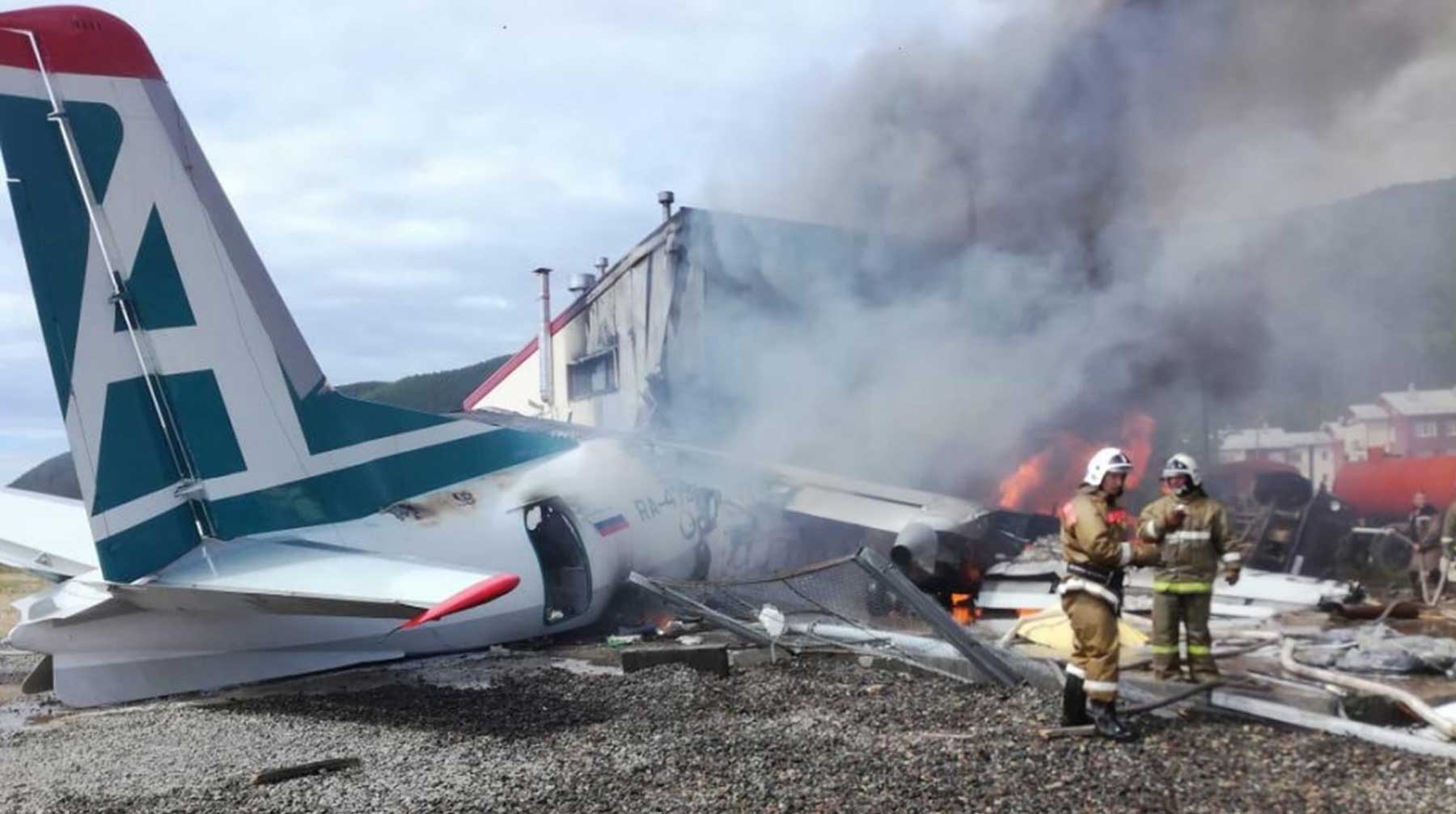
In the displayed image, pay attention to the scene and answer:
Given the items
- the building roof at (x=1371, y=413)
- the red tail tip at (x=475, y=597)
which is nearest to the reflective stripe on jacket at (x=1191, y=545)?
the red tail tip at (x=475, y=597)

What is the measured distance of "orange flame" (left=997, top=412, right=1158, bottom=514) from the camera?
16.8m

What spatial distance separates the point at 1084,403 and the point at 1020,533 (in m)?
6.15

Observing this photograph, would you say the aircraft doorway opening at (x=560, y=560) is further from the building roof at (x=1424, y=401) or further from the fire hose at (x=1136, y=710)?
the building roof at (x=1424, y=401)

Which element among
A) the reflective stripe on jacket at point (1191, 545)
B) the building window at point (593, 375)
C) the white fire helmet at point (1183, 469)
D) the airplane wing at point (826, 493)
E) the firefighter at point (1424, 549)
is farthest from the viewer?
the building window at point (593, 375)

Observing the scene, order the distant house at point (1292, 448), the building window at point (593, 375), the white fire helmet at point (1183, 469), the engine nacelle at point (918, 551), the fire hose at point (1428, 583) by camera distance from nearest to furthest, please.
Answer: the white fire helmet at point (1183, 469) → the engine nacelle at point (918, 551) → the fire hose at point (1428, 583) → the distant house at point (1292, 448) → the building window at point (593, 375)

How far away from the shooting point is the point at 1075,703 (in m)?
6.13

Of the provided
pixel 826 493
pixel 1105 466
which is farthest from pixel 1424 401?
pixel 1105 466

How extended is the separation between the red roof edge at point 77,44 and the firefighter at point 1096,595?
7.07m

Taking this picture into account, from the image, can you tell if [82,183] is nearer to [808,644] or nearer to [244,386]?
[244,386]

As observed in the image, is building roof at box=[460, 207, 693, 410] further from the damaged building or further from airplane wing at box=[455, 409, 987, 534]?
airplane wing at box=[455, 409, 987, 534]

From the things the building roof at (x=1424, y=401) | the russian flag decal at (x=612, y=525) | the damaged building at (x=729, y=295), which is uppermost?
the damaged building at (x=729, y=295)

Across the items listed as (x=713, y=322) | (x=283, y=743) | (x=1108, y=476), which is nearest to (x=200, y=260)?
(x=283, y=743)

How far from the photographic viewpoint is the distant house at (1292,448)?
19.2 m

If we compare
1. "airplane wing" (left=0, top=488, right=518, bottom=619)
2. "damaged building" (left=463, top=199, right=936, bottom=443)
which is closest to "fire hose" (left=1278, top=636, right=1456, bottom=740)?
"airplane wing" (left=0, top=488, right=518, bottom=619)
